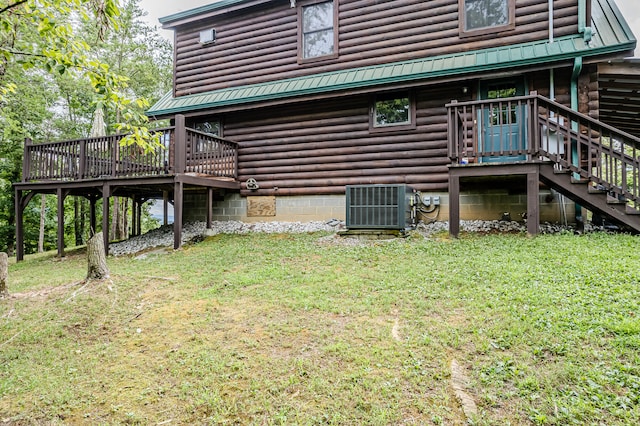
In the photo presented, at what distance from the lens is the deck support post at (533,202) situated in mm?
6359

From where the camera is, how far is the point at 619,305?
336 cm

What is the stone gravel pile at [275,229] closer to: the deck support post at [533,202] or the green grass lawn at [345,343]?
the deck support post at [533,202]

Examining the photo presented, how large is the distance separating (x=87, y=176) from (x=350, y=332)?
29.3 ft

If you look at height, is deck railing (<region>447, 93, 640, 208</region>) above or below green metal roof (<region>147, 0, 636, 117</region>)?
below

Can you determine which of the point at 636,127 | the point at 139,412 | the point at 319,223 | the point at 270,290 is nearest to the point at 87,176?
the point at 319,223

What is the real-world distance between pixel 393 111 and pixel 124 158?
6.83m

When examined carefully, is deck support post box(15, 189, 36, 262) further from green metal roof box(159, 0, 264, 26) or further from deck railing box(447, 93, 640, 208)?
deck railing box(447, 93, 640, 208)

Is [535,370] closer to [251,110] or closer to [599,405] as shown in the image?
[599,405]

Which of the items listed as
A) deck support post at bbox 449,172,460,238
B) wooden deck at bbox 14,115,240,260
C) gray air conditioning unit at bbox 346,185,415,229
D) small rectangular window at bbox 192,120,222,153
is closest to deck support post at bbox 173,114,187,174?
wooden deck at bbox 14,115,240,260

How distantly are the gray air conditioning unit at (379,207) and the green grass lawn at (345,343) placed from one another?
1.90 m

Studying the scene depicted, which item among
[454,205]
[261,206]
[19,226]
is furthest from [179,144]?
[454,205]

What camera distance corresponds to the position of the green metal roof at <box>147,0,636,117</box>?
7040 mm

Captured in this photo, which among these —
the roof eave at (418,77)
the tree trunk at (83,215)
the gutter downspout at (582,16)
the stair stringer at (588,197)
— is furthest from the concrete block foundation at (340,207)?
the tree trunk at (83,215)

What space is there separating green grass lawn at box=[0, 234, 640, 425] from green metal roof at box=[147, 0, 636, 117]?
3.75 m
